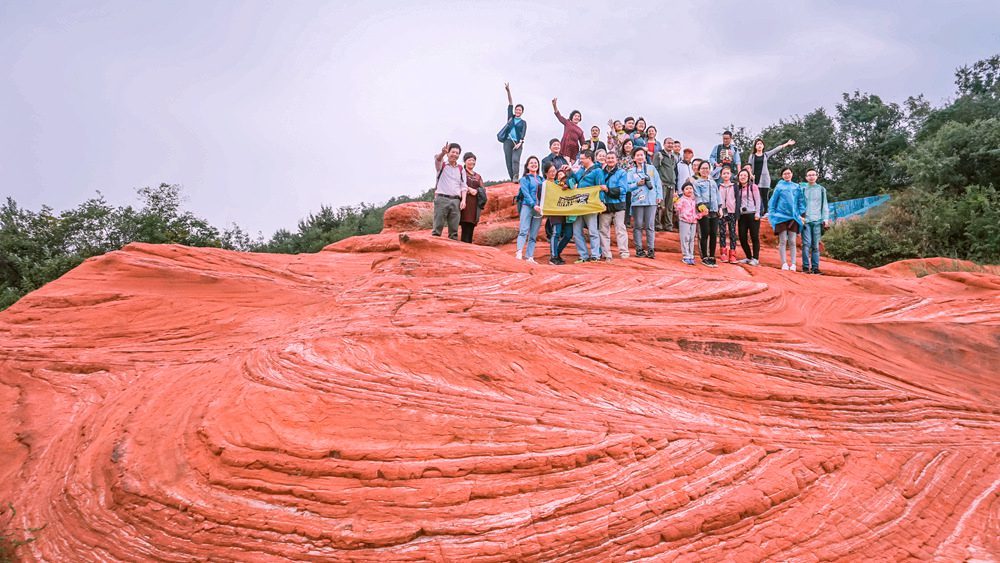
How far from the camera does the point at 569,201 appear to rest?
9.88 metres

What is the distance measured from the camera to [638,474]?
4.13 metres

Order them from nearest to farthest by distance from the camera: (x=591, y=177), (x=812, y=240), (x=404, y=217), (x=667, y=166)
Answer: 1. (x=591, y=177)
2. (x=812, y=240)
3. (x=667, y=166)
4. (x=404, y=217)

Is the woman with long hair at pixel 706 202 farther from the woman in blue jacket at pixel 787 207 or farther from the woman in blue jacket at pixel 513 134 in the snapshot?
the woman in blue jacket at pixel 513 134

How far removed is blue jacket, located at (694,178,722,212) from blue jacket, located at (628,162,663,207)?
2.46ft

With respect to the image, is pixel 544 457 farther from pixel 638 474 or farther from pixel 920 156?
pixel 920 156

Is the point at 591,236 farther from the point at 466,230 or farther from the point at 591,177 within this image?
the point at 466,230

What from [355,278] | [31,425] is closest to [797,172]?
[355,278]

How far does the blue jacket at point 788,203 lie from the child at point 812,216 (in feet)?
0.38

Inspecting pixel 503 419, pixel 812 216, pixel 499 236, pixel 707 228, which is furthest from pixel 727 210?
pixel 503 419

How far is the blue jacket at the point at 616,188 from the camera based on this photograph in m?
9.69

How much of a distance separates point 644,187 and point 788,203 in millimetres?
2775

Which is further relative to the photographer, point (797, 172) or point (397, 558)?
point (797, 172)

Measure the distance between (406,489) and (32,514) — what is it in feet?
10.1

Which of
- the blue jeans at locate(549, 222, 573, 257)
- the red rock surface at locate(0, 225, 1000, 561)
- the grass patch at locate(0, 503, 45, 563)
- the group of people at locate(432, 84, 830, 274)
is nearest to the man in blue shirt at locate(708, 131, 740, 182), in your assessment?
the group of people at locate(432, 84, 830, 274)
